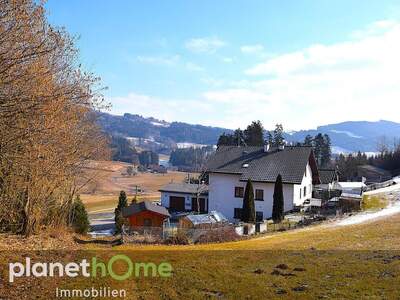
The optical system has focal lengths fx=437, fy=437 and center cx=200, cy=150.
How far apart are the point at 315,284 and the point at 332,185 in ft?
162

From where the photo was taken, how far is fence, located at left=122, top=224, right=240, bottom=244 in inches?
1058

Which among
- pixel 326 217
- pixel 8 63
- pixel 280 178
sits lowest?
pixel 326 217

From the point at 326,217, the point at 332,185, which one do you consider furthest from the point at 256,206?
the point at 332,185

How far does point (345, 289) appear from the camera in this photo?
1215 centimetres

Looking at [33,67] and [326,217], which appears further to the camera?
[326,217]

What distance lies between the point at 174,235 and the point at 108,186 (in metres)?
116

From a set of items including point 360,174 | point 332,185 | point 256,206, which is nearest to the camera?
point 256,206

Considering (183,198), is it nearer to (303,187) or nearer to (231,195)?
(231,195)

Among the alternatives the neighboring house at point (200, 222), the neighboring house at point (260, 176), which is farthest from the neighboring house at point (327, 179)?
the neighboring house at point (200, 222)

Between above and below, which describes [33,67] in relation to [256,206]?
above

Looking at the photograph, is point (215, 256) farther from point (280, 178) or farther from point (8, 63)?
point (280, 178)

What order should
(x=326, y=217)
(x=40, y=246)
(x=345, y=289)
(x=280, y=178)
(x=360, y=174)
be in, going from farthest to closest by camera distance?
(x=360, y=174) → (x=280, y=178) → (x=326, y=217) → (x=40, y=246) → (x=345, y=289)

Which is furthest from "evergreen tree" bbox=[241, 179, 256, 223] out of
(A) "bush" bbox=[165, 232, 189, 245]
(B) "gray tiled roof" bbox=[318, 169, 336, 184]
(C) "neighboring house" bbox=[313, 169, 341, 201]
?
(B) "gray tiled roof" bbox=[318, 169, 336, 184]

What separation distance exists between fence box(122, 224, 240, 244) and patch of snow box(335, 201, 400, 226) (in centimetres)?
935
